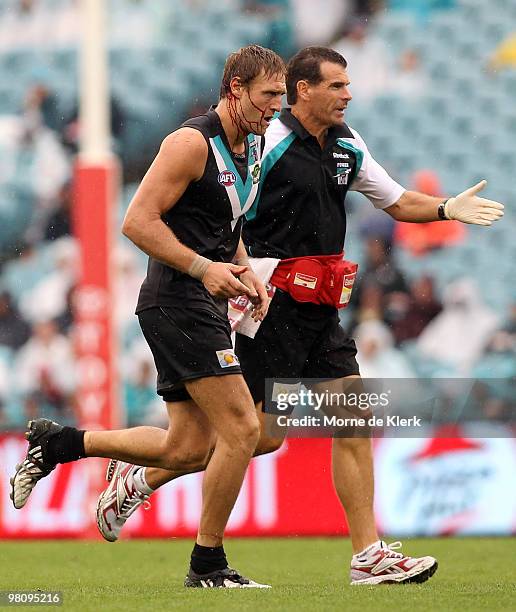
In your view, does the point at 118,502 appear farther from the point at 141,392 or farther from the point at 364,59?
the point at 364,59

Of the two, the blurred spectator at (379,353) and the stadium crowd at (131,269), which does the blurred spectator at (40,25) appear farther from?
the blurred spectator at (379,353)

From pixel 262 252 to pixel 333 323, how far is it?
18.5 inches

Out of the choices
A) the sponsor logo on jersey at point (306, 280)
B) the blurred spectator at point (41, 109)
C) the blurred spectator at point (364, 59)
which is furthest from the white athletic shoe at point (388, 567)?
the blurred spectator at point (41, 109)

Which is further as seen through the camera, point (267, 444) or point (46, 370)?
point (46, 370)

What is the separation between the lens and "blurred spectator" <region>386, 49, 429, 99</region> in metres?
14.2

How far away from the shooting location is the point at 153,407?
12.6 m

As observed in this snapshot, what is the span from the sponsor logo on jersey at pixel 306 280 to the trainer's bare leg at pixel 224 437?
33.9 inches

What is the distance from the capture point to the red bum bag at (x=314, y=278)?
6270mm

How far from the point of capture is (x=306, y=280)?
6285mm

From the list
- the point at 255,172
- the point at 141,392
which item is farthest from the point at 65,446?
the point at 141,392

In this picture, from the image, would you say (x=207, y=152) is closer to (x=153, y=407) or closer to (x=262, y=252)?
(x=262, y=252)

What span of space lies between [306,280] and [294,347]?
313 millimetres

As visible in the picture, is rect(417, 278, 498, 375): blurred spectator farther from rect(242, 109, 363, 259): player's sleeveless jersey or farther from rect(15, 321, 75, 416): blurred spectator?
rect(242, 109, 363, 259): player's sleeveless jersey

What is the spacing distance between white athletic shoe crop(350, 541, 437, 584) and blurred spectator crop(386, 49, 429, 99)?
28.9 feet
